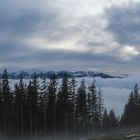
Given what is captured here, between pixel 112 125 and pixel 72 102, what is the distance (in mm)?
31865

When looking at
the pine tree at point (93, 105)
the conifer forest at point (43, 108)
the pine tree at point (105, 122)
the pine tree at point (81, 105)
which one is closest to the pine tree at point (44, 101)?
the conifer forest at point (43, 108)

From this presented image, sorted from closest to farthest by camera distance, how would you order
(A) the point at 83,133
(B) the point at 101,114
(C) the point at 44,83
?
(C) the point at 44,83
(A) the point at 83,133
(B) the point at 101,114

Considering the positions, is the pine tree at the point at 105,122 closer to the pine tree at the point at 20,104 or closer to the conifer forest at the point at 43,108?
the conifer forest at the point at 43,108

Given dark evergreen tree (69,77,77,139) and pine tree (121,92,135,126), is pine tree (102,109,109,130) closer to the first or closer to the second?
pine tree (121,92,135,126)

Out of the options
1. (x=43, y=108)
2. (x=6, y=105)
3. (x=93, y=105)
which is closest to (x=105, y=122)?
(x=93, y=105)

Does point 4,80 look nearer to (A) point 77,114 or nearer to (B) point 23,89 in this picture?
(B) point 23,89

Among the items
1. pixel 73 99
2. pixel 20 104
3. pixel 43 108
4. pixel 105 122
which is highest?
pixel 73 99

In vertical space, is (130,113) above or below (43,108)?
below

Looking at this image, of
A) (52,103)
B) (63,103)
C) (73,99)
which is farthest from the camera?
(73,99)

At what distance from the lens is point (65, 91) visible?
91312 mm

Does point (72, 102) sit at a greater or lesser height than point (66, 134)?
greater

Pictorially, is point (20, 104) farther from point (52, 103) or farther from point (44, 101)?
point (52, 103)

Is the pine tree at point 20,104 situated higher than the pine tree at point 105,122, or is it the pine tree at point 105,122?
the pine tree at point 20,104

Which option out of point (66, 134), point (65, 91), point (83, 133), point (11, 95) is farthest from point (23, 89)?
point (83, 133)
